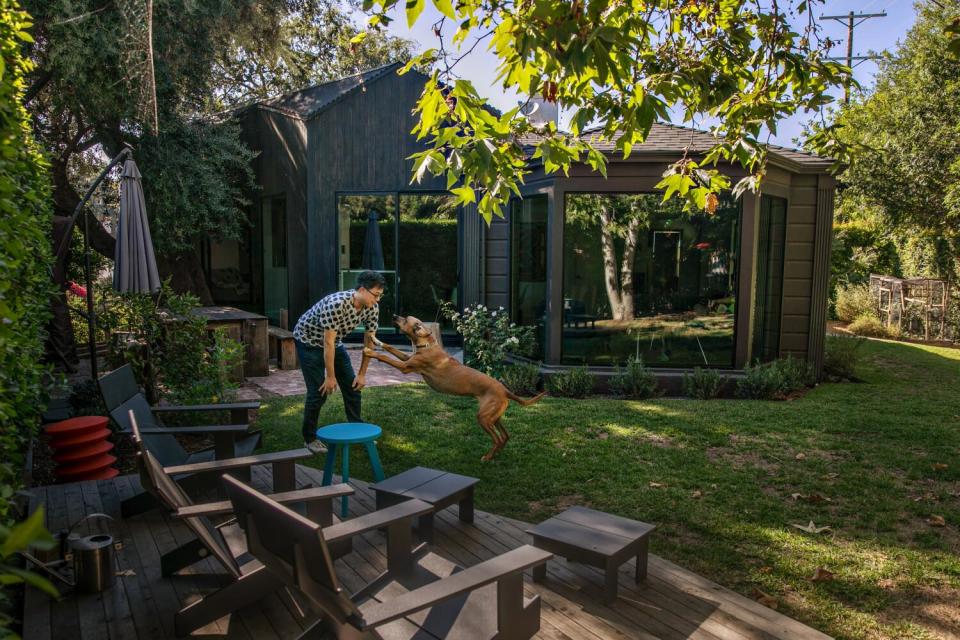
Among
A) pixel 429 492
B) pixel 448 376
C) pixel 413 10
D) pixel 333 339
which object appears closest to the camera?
pixel 413 10

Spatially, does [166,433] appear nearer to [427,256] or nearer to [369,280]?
[369,280]

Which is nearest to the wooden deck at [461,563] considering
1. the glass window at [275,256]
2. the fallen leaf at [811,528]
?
the fallen leaf at [811,528]

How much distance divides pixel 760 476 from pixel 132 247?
578cm

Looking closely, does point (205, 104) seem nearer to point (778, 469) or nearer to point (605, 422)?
point (605, 422)

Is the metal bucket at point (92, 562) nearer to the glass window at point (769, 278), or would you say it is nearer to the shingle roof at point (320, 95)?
the glass window at point (769, 278)

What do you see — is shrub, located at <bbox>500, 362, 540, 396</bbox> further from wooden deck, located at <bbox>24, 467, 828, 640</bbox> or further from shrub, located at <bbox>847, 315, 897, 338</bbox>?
shrub, located at <bbox>847, 315, 897, 338</bbox>

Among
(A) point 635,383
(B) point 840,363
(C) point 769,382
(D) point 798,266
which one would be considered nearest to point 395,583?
(A) point 635,383

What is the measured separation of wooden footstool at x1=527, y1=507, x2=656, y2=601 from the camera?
3350 mm

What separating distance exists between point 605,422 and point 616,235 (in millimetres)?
2843

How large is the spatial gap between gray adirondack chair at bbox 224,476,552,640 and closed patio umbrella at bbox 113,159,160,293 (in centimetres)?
391

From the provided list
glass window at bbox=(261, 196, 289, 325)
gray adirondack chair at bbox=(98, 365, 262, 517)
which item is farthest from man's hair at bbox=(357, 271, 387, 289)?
glass window at bbox=(261, 196, 289, 325)

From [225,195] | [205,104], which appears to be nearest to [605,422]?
[225,195]

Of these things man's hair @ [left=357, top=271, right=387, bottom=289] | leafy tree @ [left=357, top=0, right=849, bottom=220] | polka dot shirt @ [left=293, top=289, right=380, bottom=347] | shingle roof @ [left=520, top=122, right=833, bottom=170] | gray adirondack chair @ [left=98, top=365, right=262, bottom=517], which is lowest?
gray adirondack chair @ [left=98, top=365, right=262, bottom=517]

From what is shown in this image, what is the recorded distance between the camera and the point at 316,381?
576 cm
